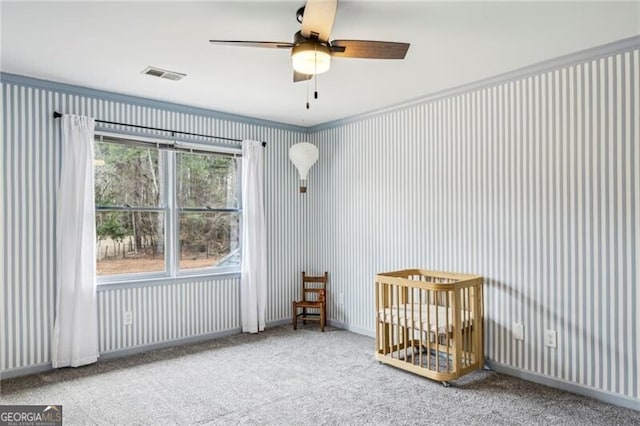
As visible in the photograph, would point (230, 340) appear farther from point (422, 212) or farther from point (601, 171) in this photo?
point (601, 171)

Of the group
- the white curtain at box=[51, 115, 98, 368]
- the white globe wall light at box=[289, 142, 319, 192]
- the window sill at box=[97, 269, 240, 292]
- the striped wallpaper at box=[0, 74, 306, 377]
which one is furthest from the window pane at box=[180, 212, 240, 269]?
the white globe wall light at box=[289, 142, 319, 192]

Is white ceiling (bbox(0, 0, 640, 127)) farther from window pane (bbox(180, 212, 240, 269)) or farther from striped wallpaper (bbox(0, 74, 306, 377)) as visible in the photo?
window pane (bbox(180, 212, 240, 269))

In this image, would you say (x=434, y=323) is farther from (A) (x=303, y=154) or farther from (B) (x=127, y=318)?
(B) (x=127, y=318)

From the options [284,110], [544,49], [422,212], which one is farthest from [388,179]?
[544,49]

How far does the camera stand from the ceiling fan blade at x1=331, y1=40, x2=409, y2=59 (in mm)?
2326

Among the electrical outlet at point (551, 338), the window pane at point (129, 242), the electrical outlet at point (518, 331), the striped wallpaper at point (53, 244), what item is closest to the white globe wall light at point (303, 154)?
the striped wallpaper at point (53, 244)

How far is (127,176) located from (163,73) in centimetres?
122

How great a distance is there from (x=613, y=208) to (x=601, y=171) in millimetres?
264

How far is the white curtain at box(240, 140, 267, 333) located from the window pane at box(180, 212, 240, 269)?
0.18m

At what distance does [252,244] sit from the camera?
473 cm

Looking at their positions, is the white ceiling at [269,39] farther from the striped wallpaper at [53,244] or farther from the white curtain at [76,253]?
the white curtain at [76,253]

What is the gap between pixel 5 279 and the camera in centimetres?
332

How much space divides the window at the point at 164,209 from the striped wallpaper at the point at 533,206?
5.37 feet

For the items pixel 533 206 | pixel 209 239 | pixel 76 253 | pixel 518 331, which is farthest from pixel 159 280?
pixel 533 206
